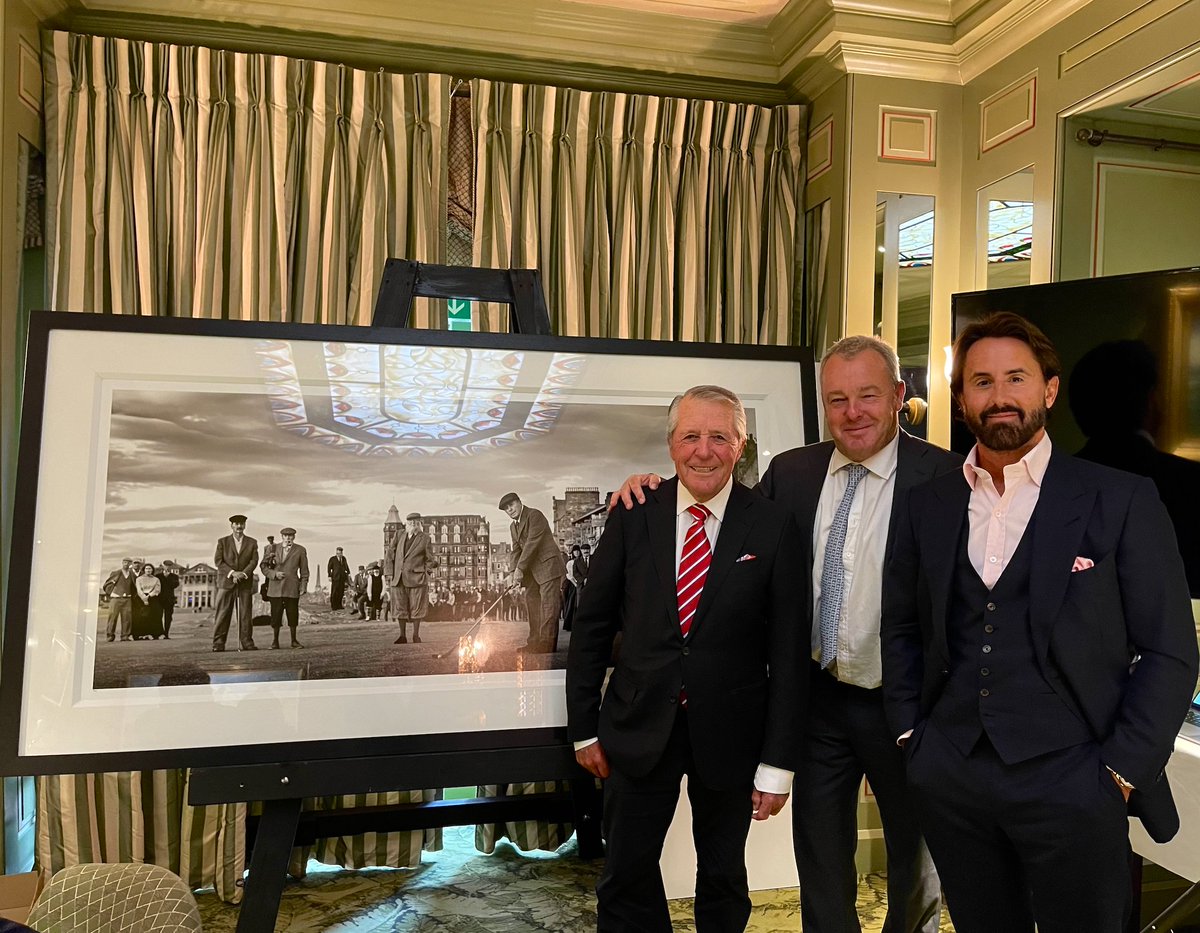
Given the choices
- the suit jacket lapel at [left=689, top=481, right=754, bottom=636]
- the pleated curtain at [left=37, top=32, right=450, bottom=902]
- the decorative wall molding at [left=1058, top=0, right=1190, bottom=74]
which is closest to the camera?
the suit jacket lapel at [left=689, top=481, right=754, bottom=636]

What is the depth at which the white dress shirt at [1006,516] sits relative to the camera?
152 centimetres

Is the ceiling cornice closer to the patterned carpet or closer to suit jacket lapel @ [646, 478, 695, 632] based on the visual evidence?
suit jacket lapel @ [646, 478, 695, 632]

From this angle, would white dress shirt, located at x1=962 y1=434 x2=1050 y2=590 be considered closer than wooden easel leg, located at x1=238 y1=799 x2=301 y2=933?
Yes

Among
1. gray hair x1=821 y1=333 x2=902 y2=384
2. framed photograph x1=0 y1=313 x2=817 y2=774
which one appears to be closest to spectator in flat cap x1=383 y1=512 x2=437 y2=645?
framed photograph x1=0 y1=313 x2=817 y2=774

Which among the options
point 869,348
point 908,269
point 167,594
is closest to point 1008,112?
point 908,269

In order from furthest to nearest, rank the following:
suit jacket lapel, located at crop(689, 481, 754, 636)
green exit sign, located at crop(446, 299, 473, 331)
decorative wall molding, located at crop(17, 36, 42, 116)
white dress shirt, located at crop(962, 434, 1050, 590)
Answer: green exit sign, located at crop(446, 299, 473, 331), decorative wall molding, located at crop(17, 36, 42, 116), suit jacket lapel, located at crop(689, 481, 754, 636), white dress shirt, located at crop(962, 434, 1050, 590)

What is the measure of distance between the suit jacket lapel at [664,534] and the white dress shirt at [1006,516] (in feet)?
1.93

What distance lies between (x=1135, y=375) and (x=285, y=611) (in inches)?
76.8

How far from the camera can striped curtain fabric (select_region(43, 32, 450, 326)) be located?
2572mm

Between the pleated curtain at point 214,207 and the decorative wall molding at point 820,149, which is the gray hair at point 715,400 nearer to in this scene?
the pleated curtain at point 214,207

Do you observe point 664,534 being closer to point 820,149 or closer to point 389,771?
point 389,771

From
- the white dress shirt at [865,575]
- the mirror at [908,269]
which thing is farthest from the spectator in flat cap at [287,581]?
the mirror at [908,269]

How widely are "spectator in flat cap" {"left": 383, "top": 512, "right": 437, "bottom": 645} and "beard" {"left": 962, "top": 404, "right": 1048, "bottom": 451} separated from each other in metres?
1.16

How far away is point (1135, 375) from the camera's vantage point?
1938 millimetres
